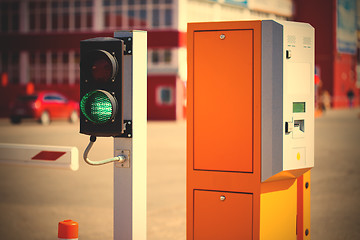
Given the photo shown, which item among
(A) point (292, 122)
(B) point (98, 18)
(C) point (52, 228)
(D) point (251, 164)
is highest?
(B) point (98, 18)

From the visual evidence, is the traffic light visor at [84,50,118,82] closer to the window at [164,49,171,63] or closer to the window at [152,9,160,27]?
the window at [164,49,171,63]

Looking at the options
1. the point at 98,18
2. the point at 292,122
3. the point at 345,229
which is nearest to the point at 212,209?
the point at 292,122

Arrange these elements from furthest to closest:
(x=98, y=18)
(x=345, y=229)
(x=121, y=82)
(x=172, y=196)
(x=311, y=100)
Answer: (x=98, y=18) < (x=172, y=196) < (x=345, y=229) < (x=311, y=100) < (x=121, y=82)

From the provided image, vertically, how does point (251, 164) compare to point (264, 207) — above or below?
above

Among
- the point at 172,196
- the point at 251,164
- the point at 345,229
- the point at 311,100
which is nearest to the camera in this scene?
the point at 251,164

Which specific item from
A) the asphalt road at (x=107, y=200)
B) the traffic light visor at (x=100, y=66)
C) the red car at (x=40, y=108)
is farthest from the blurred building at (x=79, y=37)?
the traffic light visor at (x=100, y=66)

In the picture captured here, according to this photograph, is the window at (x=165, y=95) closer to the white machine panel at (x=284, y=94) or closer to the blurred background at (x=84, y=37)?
the blurred background at (x=84, y=37)

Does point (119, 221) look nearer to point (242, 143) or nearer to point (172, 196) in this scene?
point (242, 143)

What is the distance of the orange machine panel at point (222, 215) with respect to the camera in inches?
192

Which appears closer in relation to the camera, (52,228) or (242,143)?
(242,143)

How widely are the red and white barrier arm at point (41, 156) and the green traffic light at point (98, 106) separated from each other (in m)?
0.26

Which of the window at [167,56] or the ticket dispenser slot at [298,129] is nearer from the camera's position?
the ticket dispenser slot at [298,129]

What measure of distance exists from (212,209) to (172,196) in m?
4.06

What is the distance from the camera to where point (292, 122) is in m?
4.96
